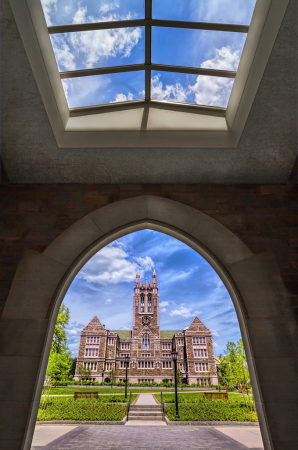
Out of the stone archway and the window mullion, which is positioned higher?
the window mullion

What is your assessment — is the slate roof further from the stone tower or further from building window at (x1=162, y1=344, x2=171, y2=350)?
the stone tower

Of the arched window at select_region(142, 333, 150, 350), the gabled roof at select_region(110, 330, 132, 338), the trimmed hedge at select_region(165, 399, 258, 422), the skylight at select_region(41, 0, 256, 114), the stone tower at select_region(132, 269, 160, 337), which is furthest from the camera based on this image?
the gabled roof at select_region(110, 330, 132, 338)

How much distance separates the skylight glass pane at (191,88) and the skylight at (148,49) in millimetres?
17

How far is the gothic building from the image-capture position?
4875 centimetres

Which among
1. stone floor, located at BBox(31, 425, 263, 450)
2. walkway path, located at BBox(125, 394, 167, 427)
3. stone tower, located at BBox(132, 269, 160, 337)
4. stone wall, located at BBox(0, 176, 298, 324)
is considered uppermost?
stone tower, located at BBox(132, 269, 160, 337)

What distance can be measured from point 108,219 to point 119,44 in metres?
3.21

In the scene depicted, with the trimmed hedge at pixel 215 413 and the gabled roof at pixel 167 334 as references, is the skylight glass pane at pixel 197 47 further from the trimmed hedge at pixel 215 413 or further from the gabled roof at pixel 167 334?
the gabled roof at pixel 167 334

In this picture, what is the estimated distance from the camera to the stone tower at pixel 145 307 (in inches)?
2307

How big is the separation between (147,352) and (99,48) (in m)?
57.5

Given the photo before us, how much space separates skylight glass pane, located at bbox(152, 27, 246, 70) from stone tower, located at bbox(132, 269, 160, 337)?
5858cm

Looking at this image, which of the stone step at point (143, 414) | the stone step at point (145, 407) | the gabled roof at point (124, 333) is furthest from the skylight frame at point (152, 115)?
the gabled roof at point (124, 333)

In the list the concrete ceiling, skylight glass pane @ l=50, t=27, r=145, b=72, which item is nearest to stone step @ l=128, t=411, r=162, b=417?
the concrete ceiling

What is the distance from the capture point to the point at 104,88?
521cm

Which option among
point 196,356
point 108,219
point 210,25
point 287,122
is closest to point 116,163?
point 108,219
